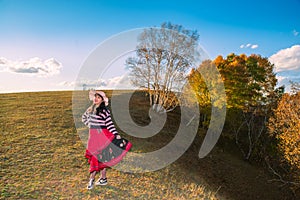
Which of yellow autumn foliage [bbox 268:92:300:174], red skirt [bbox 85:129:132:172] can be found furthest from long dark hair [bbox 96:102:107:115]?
yellow autumn foliage [bbox 268:92:300:174]

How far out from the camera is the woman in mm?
7309

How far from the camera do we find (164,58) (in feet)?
82.4

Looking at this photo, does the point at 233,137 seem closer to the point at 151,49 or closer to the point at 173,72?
the point at 173,72

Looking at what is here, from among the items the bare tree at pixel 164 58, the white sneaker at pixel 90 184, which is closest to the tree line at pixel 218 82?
the bare tree at pixel 164 58

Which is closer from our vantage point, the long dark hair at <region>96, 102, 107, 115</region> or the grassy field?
the long dark hair at <region>96, 102, 107, 115</region>

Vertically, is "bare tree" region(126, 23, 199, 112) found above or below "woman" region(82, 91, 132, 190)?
above

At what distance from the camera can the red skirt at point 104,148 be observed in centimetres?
736

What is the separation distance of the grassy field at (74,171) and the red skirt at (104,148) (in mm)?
1894

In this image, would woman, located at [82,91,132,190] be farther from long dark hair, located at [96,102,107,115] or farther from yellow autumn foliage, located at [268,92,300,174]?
yellow autumn foliage, located at [268,92,300,174]

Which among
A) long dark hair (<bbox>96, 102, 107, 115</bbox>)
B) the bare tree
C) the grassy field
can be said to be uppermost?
the bare tree

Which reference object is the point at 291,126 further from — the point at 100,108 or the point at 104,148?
the point at 100,108

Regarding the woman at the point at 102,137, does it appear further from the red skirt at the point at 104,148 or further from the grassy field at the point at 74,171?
the grassy field at the point at 74,171

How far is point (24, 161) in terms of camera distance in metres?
10.9

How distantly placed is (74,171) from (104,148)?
395cm
